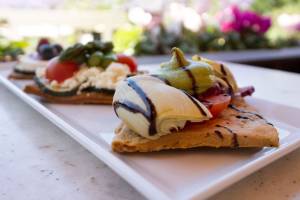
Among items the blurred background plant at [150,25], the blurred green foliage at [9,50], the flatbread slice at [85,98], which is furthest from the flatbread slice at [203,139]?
the blurred background plant at [150,25]

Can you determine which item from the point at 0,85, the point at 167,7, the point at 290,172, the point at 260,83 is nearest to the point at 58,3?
the point at 167,7

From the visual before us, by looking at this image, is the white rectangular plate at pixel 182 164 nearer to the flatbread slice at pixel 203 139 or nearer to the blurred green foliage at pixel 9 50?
the flatbread slice at pixel 203 139

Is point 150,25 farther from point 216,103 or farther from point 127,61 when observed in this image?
point 216,103

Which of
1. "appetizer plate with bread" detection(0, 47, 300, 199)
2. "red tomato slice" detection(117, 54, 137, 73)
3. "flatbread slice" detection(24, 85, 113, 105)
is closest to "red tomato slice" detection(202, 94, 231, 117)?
"appetizer plate with bread" detection(0, 47, 300, 199)

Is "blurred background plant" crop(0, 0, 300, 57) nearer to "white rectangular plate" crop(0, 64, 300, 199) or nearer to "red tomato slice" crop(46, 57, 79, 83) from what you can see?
"red tomato slice" crop(46, 57, 79, 83)

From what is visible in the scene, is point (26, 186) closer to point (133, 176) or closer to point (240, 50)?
point (133, 176)

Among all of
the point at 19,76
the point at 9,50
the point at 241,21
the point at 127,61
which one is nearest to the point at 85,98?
the point at 127,61
